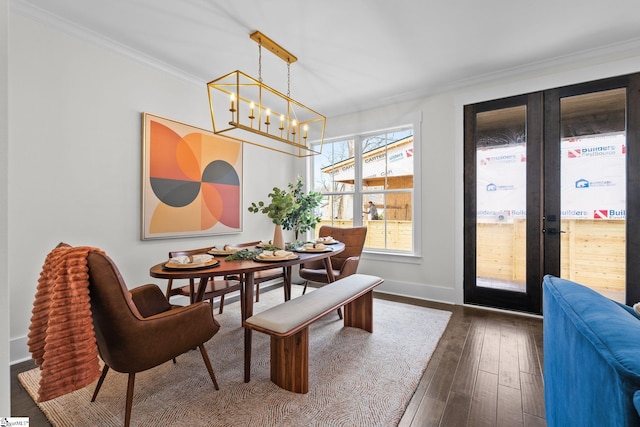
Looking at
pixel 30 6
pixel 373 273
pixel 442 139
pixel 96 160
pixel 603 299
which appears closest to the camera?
pixel 603 299

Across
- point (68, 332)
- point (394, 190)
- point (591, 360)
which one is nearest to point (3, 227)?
point (68, 332)

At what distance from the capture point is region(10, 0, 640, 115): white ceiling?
2.13 m

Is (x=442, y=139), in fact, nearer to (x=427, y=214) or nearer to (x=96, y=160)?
(x=427, y=214)

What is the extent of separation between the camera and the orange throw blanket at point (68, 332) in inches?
46.5

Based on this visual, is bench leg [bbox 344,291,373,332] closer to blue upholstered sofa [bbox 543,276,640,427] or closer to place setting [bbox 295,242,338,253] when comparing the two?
place setting [bbox 295,242,338,253]

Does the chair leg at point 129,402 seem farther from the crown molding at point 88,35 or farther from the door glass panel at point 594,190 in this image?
the door glass panel at point 594,190

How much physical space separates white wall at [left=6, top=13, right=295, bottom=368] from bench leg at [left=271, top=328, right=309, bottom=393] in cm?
191

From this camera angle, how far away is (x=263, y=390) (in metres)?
1.78

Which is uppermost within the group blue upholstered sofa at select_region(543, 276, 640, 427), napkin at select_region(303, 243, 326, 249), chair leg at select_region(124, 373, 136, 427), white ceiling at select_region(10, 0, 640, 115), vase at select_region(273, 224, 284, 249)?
white ceiling at select_region(10, 0, 640, 115)

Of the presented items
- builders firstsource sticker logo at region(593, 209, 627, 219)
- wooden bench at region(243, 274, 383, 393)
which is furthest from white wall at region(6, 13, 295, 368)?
builders firstsource sticker logo at region(593, 209, 627, 219)

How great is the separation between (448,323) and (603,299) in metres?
2.07

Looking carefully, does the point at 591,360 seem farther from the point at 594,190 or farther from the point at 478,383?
the point at 594,190

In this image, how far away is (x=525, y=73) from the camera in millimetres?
3029

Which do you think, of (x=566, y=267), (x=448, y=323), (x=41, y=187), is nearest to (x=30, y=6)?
(x=41, y=187)
